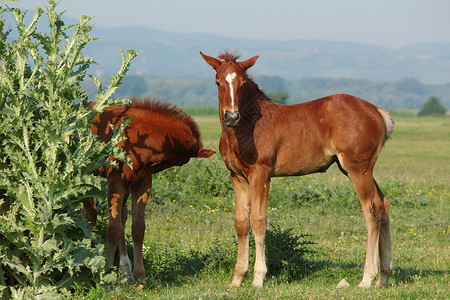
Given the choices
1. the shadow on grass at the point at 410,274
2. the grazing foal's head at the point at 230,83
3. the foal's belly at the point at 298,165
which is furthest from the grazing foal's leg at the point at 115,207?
the shadow on grass at the point at 410,274

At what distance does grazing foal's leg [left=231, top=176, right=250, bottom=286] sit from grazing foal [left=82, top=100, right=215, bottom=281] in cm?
78

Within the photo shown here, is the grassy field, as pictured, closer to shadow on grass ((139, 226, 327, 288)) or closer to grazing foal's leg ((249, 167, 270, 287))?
shadow on grass ((139, 226, 327, 288))

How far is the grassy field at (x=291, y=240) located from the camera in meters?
6.46

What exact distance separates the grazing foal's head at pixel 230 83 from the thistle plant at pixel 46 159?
111 cm

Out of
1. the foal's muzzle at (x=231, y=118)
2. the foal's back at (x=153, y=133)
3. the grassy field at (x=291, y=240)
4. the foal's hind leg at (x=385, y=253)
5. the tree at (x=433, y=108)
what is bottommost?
the tree at (x=433, y=108)

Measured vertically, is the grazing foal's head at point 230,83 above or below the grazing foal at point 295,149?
above

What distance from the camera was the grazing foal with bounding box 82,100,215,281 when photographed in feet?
22.7

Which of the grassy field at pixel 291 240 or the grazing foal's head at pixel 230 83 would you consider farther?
the grassy field at pixel 291 240

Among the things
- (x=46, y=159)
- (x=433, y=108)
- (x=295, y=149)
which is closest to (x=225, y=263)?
(x=295, y=149)

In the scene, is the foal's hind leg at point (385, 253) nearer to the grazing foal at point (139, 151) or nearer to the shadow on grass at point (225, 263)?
the shadow on grass at point (225, 263)

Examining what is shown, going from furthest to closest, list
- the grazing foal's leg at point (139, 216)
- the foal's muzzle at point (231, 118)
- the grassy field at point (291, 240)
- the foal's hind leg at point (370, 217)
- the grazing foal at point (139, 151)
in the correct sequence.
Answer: the grazing foal's leg at point (139, 216) → the grazing foal at point (139, 151) → the foal's hind leg at point (370, 217) → the grassy field at point (291, 240) → the foal's muzzle at point (231, 118)

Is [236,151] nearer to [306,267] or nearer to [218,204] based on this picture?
[306,267]

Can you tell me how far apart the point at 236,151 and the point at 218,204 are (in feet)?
18.3

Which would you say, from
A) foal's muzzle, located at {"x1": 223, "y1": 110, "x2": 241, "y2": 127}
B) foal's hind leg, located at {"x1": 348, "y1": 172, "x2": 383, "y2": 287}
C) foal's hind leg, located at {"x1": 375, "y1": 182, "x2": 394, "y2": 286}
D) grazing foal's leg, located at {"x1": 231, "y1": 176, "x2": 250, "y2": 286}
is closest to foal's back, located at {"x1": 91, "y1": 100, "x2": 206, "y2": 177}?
grazing foal's leg, located at {"x1": 231, "y1": 176, "x2": 250, "y2": 286}
